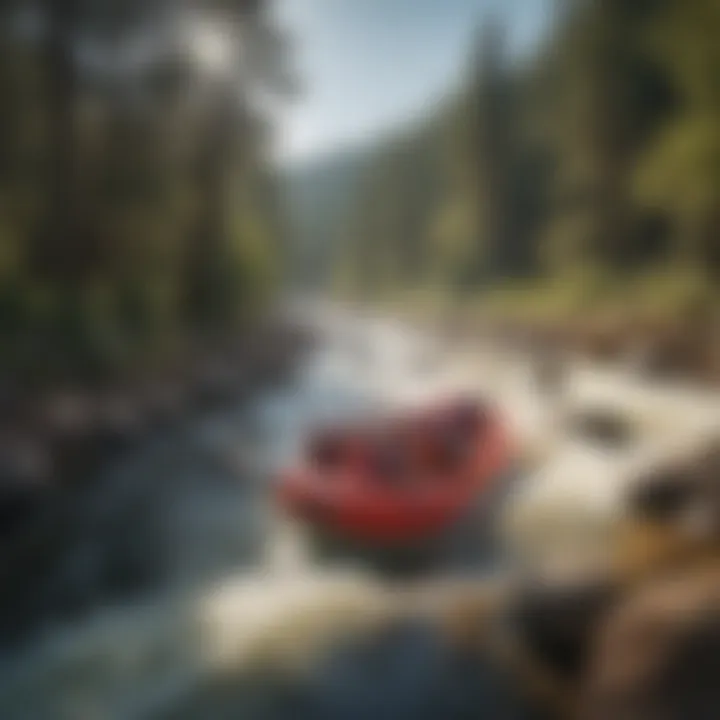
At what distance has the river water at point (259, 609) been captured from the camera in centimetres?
145

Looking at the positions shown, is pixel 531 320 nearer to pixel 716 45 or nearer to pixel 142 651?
pixel 716 45

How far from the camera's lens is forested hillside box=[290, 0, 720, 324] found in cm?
150

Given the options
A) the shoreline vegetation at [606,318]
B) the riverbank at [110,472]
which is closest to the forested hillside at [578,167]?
the shoreline vegetation at [606,318]

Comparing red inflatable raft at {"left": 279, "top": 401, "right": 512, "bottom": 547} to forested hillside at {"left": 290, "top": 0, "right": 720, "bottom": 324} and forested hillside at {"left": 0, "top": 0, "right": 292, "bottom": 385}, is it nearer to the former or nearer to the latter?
forested hillside at {"left": 290, "top": 0, "right": 720, "bottom": 324}

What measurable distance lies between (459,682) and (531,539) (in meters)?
0.26

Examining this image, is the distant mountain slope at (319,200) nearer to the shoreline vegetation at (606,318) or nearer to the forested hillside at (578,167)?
the forested hillside at (578,167)

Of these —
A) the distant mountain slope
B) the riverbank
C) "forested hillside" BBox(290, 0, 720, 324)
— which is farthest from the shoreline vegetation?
→ the riverbank

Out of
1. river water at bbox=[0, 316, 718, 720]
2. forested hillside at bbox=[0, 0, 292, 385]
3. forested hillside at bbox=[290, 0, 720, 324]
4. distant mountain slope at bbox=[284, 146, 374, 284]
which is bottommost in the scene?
river water at bbox=[0, 316, 718, 720]

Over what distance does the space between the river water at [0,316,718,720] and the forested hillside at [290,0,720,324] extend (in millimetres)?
178

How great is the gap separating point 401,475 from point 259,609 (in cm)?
33

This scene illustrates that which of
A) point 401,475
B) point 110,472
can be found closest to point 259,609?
point 401,475

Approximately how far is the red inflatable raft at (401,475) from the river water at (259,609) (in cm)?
5

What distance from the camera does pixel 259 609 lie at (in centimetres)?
154

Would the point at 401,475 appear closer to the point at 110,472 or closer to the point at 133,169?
the point at 110,472
